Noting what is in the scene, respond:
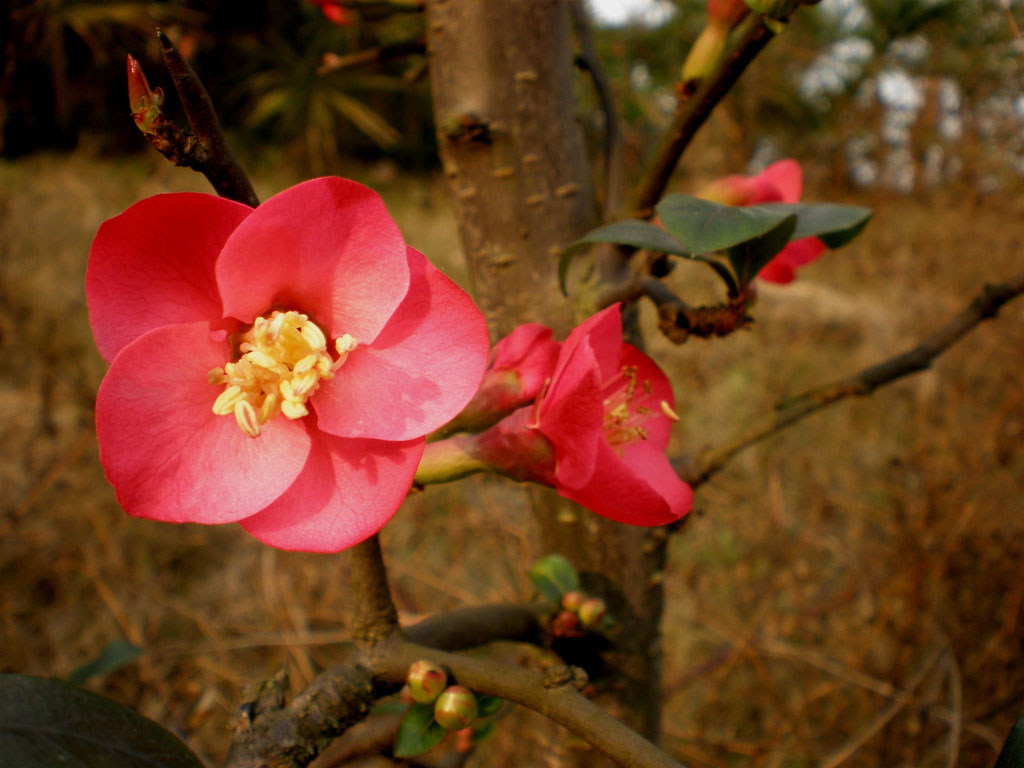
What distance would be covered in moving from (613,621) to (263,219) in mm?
433

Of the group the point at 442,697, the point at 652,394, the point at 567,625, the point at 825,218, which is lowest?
the point at 567,625

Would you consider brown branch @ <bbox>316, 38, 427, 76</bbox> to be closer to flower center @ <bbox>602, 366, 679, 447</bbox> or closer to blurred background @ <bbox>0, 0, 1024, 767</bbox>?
blurred background @ <bbox>0, 0, 1024, 767</bbox>

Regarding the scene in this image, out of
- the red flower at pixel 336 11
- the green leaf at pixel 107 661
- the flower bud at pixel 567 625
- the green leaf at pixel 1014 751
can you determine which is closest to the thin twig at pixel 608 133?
the red flower at pixel 336 11

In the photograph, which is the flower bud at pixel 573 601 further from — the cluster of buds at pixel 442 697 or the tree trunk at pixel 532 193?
the cluster of buds at pixel 442 697

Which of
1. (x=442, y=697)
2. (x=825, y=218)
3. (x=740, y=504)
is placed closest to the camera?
(x=442, y=697)

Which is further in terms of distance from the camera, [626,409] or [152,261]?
[626,409]

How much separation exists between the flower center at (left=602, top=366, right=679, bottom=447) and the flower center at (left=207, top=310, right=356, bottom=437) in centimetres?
18

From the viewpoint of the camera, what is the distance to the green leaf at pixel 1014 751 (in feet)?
1.21

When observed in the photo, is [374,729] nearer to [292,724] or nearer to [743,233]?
[292,724]

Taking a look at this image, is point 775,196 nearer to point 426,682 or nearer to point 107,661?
point 426,682

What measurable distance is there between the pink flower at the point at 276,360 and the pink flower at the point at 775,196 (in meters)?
0.37

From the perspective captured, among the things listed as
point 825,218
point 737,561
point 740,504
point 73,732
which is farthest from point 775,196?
point 740,504

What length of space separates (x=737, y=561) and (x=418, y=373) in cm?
167

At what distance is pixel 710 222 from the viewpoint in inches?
15.9
